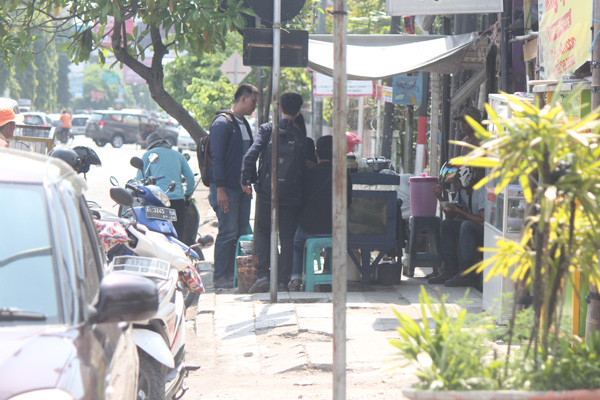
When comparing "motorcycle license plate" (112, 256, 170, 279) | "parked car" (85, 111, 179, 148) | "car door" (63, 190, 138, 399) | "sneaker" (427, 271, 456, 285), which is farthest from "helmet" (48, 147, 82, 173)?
"parked car" (85, 111, 179, 148)

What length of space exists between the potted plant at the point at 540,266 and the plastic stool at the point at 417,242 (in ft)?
22.3

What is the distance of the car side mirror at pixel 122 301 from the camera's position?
10.5 feet

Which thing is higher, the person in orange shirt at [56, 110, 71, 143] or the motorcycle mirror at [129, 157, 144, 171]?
the person in orange shirt at [56, 110, 71, 143]

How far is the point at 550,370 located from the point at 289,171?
603 cm

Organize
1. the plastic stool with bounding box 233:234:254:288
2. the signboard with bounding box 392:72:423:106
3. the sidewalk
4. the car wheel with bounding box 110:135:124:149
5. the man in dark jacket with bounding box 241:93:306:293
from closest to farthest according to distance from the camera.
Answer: the sidewalk
the man in dark jacket with bounding box 241:93:306:293
the plastic stool with bounding box 233:234:254:288
the signboard with bounding box 392:72:423:106
the car wheel with bounding box 110:135:124:149

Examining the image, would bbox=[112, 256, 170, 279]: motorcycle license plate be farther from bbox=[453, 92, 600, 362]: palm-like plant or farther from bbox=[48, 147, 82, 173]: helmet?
bbox=[453, 92, 600, 362]: palm-like plant

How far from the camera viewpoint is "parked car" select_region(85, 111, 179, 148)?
51.6 m

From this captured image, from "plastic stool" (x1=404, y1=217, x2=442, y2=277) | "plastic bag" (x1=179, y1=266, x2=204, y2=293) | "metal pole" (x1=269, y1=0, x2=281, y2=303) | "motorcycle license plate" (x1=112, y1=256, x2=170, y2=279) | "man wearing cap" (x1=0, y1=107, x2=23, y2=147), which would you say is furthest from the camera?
"plastic stool" (x1=404, y1=217, x2=442, y2=277)

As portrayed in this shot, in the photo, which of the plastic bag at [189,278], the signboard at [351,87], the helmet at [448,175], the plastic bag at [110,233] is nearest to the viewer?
the plastic bag at [110,233]

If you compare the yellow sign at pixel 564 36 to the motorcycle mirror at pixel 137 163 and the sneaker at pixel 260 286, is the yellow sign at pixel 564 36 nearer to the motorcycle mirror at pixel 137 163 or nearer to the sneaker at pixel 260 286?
the sneaker at pixel 260 286

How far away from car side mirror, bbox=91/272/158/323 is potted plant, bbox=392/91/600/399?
922 mm

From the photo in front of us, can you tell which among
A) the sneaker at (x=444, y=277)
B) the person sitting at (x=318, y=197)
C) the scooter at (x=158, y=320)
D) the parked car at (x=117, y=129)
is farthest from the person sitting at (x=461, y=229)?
the parked car at (x=117, y=129)

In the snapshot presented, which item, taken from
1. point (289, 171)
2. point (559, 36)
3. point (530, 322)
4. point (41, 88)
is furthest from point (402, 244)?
point (41, 88)

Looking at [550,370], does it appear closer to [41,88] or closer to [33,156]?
[33,156]
